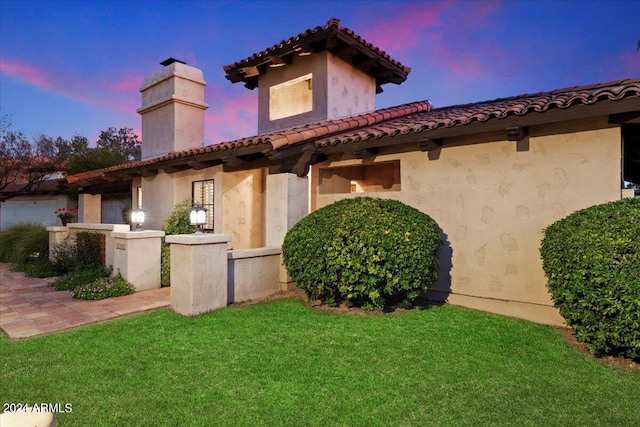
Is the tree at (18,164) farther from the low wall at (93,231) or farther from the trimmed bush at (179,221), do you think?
the trimmed bush at (179,221)

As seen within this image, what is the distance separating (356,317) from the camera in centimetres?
605

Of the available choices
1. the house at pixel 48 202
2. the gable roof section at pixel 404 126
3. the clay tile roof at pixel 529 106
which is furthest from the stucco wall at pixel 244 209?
the house at pixel 48 202

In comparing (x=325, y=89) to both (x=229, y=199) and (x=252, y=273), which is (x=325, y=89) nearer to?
(x=229, y=199)

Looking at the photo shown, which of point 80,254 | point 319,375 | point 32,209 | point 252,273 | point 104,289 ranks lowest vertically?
point 319,375

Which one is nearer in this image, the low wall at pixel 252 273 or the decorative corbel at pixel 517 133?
the decorative corbel at pixel 517 133

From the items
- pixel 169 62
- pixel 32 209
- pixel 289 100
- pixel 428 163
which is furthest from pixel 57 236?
pixel 32 209

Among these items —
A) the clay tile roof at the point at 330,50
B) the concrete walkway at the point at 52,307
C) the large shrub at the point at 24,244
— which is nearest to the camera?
the concrete walkway at the point at 52,307

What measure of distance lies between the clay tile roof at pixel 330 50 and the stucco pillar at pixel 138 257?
6790 mm

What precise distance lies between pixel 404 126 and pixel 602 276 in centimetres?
442

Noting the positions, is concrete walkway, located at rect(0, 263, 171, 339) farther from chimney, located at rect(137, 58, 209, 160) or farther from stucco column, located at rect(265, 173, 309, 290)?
chimney, located at rect(137, 58, 209, 160)

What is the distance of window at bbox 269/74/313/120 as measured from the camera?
40.8ft

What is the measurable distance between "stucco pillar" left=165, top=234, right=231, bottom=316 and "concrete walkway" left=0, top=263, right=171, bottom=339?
3.42 feet

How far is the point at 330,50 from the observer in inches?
423

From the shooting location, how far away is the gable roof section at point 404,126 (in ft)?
16.8
